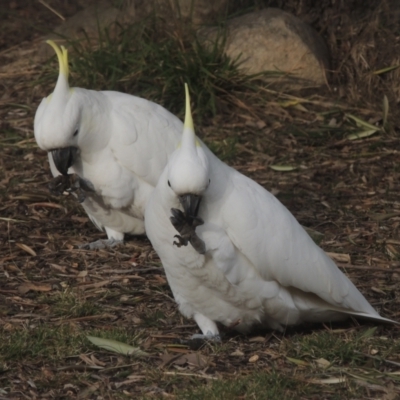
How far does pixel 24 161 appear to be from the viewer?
253 inches

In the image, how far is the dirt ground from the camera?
412cm

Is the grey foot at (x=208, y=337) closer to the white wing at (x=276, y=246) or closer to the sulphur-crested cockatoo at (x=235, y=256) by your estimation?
the sulphur-crested cockatoo at (x=235, y=256)

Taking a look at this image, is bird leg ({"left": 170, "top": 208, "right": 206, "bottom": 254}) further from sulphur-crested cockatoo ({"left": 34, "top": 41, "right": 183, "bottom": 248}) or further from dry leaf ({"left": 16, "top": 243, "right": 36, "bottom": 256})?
dry leaf ({"left": 16, "top": 243, "right": 36, "bottom": 256})

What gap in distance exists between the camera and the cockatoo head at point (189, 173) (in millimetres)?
3406

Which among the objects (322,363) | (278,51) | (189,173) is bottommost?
(322,363)

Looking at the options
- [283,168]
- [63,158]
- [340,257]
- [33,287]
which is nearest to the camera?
[33,287]

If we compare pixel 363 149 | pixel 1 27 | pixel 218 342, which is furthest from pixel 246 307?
pixel 1 27

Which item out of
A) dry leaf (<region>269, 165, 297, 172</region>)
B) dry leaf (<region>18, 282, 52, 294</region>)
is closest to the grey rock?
dry leaf (<region>269, 165, 297, 172</region>)

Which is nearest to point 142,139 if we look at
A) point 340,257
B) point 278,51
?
point 340,257

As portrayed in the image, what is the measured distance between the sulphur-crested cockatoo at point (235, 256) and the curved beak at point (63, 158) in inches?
48.5

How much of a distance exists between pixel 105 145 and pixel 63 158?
27cm

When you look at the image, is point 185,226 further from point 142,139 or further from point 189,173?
point 142,139

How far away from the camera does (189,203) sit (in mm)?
3463

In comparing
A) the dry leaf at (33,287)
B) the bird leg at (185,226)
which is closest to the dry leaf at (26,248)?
the dry leaf at (33,287)
